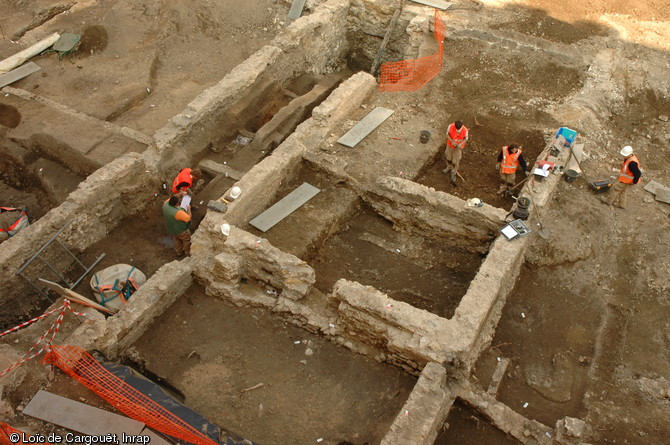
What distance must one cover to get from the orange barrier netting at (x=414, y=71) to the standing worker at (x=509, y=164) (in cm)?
290

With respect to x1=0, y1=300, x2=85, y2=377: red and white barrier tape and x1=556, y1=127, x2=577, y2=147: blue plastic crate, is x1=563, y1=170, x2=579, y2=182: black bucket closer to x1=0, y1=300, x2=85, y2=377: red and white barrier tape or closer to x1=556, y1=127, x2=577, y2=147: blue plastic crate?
x1=556, y1=127, x2=577, y2=147: blue plastic crate

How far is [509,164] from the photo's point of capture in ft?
27.3

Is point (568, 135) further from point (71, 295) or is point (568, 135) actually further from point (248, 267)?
point (71, 295)

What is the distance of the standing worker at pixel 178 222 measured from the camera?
7.63 meters

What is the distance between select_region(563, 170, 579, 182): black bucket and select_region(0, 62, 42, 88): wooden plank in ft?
36.7

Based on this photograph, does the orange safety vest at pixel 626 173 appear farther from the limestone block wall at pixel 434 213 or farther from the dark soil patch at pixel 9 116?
the dark soil patch at pixel 9 116

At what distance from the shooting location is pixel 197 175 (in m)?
9.27

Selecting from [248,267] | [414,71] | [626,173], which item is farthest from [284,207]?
[626,173]

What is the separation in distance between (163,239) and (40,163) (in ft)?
9.38

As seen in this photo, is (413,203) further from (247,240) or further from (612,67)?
(612,67)

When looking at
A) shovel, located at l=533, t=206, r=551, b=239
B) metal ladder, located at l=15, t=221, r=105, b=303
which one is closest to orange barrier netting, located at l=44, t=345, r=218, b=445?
metal ladder, located at l=15, t=221, r=105, b=303

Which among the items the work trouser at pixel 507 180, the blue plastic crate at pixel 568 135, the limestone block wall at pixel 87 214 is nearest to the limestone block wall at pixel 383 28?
the blue plastic crate at pixel 568 135

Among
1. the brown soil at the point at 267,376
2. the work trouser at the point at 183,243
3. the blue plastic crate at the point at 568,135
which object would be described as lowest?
the brown soil at the point at 267,376

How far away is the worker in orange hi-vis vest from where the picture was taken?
8125 mm
